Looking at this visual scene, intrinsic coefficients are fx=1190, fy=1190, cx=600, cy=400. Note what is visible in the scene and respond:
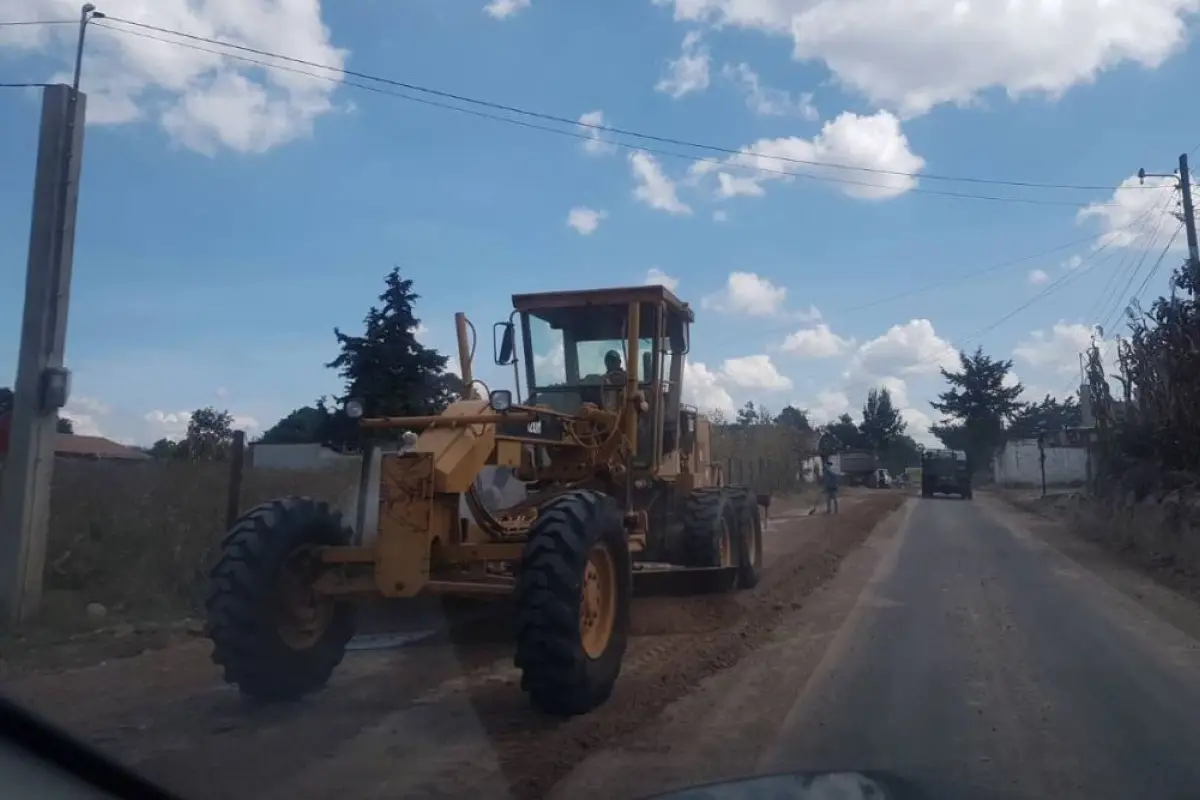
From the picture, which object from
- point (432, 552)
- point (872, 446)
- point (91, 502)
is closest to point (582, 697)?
point (432, 552)

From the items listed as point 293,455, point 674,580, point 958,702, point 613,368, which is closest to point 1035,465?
point 293,455

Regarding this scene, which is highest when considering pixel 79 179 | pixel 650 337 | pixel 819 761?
pixel 79 179

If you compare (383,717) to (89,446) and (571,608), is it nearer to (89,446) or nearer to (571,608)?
(571,608)

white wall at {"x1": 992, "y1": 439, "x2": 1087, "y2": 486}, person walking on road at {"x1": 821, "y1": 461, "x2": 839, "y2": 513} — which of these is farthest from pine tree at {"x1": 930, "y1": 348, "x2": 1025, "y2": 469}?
person walking on road at {"x1": 821, "y1": 461, "x2": 839, "y2": 513}

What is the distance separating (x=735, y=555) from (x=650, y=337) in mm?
3299

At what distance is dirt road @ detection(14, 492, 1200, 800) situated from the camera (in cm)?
618

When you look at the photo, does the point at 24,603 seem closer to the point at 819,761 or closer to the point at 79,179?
the point at 79,179

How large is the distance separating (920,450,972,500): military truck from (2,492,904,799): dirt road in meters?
42.6

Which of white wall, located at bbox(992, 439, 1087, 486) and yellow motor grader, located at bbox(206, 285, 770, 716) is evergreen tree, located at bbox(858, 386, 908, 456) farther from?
yellow motor grader, located at bbox(206, 285, 770, 716)

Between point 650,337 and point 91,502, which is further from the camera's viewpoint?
point 91,502

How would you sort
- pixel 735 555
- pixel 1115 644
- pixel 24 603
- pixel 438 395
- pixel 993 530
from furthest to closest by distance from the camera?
pixel 993 530
pixel 438 395
pixel 735 555
pixel 24 603
pixel 1115 644

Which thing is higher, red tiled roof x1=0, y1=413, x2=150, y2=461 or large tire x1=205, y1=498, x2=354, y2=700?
red tiled roof x1=0, y1=413, x2=150, y2=461

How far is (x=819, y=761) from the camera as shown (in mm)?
6477

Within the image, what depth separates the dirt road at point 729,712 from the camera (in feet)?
20.3
